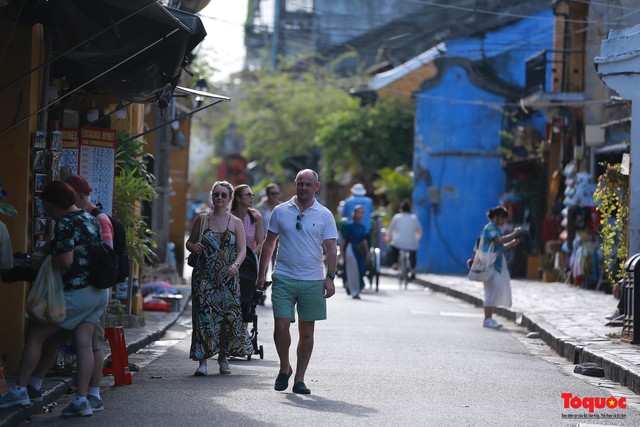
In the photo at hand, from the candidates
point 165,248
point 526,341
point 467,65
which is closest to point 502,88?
point 467,65

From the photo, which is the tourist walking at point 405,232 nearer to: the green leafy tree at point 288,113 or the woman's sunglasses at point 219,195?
the woman's sunglasses at point 219,195

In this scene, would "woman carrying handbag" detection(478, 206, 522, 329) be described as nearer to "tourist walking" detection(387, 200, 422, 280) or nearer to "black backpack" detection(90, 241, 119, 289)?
"black backpack" detection(90, 241, 119, 289)

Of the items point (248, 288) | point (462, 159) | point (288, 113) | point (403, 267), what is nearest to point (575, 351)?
point (248, 288)

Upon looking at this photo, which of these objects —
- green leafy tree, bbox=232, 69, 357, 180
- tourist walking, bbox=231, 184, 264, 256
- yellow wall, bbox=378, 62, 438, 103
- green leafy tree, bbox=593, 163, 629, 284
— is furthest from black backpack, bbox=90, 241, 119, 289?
green leafy tree, bbox=232, 69, 357, 180

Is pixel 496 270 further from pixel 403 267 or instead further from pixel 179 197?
pixel 179 197

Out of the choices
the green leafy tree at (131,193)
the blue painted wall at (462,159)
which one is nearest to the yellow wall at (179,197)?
the blue painted wall at (462,159)

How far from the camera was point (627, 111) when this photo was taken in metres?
25.5

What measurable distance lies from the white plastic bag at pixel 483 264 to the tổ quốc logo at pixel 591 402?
301 inches

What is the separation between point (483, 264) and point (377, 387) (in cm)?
788

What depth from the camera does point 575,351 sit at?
14.0m

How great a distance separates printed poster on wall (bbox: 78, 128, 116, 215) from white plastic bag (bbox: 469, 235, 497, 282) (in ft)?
21.1

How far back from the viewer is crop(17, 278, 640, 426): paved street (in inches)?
352

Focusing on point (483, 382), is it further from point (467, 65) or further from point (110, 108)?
point (467, 65)

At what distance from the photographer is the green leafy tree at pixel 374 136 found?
4616cm
